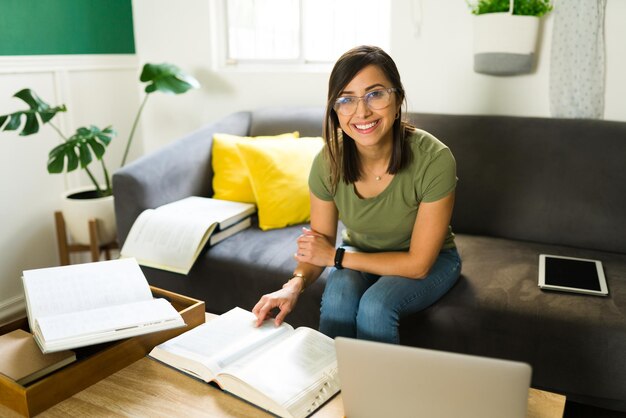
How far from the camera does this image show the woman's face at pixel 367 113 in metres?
1.48

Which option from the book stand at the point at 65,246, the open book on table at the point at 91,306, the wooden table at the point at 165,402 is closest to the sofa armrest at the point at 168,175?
the book stand at the point at 65,246

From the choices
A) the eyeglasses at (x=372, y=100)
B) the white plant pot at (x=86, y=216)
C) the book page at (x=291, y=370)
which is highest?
the eyeglasses at (x=372, y=100)

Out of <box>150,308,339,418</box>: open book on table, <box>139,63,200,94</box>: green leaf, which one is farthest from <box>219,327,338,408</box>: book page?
<box>139,63,200,94</box>: green leaf

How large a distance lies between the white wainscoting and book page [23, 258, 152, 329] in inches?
Answer: 55.5

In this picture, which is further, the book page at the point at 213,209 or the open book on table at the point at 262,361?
the book page at the point at 213,209

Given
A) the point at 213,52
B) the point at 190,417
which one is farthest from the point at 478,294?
the point at 213,52

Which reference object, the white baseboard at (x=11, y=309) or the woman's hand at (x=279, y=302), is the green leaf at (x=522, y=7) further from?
the white baseboard at (x=11, y=309)

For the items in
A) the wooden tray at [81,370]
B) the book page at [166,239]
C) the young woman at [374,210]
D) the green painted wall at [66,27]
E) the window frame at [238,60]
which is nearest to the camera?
the wooden tray at [81,370]

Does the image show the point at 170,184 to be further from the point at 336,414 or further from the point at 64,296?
the point at 336,414

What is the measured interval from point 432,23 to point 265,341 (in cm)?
166

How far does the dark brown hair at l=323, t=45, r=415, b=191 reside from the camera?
4.84 ft

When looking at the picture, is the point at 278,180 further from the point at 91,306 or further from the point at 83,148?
the point at 91,306

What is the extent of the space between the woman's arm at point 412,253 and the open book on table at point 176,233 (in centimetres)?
Result: 56

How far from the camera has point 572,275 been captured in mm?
1805
